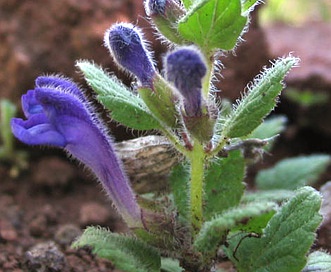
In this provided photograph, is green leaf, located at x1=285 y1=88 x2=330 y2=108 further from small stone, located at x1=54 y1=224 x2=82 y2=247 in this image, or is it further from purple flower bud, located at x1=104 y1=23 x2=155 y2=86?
purple flower bud, located at x1=104 y1=23 x2=155 y2=86

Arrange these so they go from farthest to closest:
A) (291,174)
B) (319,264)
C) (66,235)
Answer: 1. (291,174)
2. (66,235)
3. (319,264)

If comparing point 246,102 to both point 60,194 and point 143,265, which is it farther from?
point 60,194

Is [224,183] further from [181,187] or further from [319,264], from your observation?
[319,264]

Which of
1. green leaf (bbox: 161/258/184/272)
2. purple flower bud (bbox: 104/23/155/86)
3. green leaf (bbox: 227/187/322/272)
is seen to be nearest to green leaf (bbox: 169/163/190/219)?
green leaf (bbox: 161/258/184/272)

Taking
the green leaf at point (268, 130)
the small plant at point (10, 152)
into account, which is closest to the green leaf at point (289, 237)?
the green leaf at point (268, 130)

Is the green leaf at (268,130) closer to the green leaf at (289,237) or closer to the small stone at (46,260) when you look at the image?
the green leaf at (289,237)

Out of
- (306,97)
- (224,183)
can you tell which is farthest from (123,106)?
(306,97)
